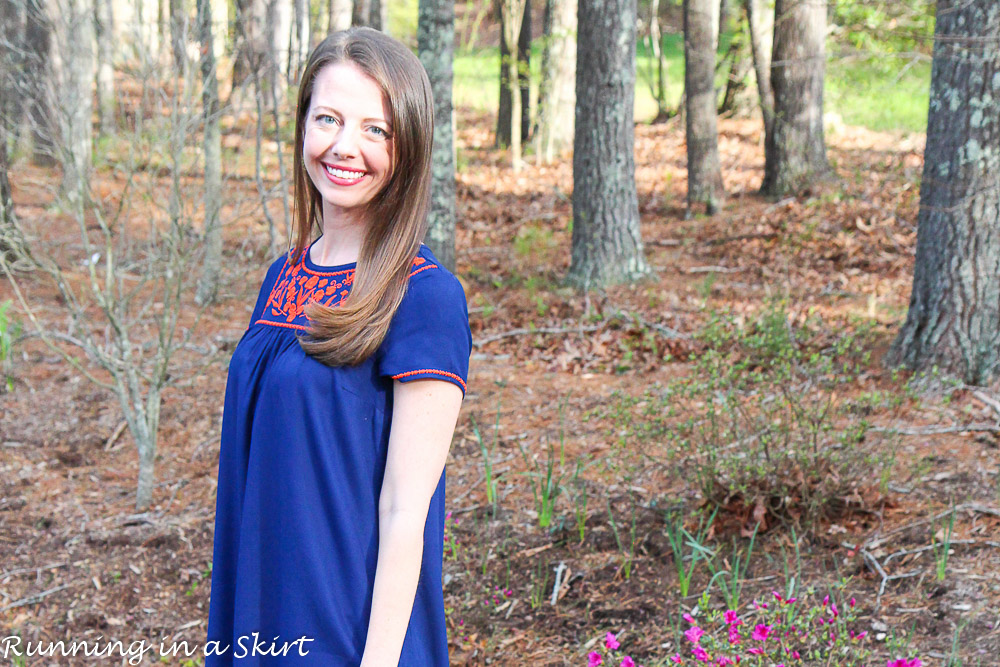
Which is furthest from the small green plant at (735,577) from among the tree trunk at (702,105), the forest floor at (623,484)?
the tree trunk at (702,105)

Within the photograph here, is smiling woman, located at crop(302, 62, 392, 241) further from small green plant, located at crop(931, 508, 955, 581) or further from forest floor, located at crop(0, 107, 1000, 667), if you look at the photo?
small green plant, located at crop(931, 508, 955, 581)

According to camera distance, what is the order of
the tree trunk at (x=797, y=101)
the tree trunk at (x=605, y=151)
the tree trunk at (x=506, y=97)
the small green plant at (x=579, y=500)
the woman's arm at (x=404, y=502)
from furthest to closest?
the tree trunk at (x=506, y=97) → the tree trunk at (x=797, y=101) → the tree trunk at (x=605, y=151) → the small green plant at (x=579, y=500) → the woman's arm at (x=404, y=502)

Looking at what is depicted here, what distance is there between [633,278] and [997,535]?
14.6ft

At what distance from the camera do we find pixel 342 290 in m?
1.79

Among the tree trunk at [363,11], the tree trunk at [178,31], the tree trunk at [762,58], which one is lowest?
the tree trunk at [178,31]

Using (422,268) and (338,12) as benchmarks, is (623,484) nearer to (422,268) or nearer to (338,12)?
(422,268)

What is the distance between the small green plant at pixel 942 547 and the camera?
10.7ft

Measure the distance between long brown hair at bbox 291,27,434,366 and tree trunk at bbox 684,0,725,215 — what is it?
8711 millimetres

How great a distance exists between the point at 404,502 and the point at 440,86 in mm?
5288

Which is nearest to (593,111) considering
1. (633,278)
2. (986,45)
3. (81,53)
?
(633,278)

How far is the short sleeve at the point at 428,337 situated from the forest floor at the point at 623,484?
2.00m

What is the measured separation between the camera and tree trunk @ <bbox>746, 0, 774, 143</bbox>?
10.3m

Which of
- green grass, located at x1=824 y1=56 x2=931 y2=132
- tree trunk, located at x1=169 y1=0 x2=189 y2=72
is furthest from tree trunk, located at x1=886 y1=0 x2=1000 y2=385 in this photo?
green grass, located at x1=824 y1=56 x2=931 y2=132

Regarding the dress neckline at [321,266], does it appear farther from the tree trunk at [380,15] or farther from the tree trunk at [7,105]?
the tree trunk at [380,15]
